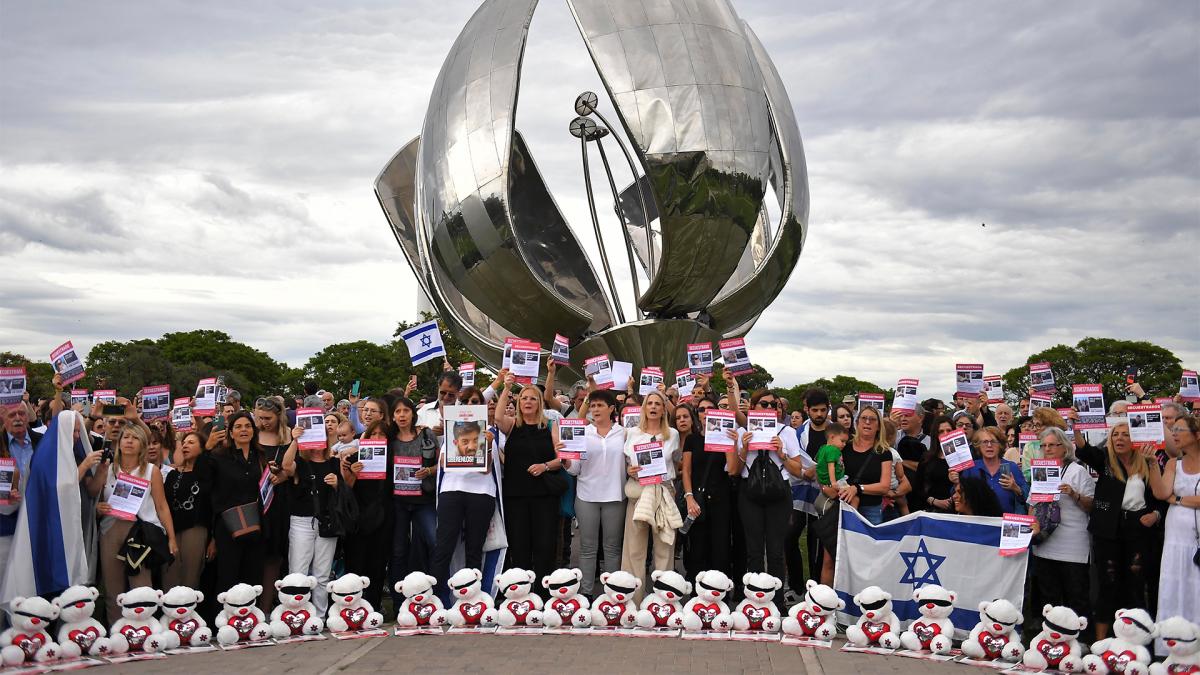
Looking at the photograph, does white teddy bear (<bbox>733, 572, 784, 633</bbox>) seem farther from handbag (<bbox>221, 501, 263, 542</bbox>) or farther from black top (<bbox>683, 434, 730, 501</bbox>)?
handbag (<bbox>221, 501, 263, 542</bbox>)

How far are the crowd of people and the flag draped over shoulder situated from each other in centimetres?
12

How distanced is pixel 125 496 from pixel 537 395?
3.08 m

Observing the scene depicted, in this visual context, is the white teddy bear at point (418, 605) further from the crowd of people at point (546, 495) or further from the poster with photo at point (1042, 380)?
the poster with photo at point (1042, 380)

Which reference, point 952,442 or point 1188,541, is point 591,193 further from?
point 1188,541

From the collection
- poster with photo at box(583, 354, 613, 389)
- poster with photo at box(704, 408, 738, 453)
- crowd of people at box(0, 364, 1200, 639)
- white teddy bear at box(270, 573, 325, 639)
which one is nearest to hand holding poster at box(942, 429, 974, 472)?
crowd of people at box(0, 364, 1200, 639)

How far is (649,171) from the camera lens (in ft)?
44.7

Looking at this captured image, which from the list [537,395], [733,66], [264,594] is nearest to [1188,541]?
[537,395]

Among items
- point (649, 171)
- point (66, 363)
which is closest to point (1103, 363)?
point (649, 171)

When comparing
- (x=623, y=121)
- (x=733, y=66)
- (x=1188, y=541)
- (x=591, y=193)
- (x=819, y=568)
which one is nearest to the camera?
(x=1188, y=541)

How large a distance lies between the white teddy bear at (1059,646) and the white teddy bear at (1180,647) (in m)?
0.48

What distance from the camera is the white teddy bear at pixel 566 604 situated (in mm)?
7621

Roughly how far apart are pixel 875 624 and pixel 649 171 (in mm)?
7625

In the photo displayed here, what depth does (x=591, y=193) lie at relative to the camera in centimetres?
1964

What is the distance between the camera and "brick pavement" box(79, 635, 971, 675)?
652 cm
